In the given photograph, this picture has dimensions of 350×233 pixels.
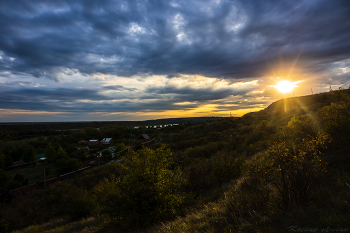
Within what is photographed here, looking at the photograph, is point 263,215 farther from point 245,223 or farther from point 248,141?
point 248,141

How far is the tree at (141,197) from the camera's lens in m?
7.00

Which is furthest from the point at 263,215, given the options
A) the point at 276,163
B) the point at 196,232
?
the point at 196,232

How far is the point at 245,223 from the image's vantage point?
4.39 m

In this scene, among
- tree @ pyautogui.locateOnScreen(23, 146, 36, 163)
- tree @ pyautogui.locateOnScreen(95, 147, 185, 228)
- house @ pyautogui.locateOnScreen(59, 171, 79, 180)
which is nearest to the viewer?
tree @ pyautogui.locateOnScreen(95, 147, 185, 228)

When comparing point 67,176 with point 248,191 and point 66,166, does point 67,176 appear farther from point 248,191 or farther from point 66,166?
point 248,191

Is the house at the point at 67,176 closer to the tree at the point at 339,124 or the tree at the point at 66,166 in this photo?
the tree at the point at 66,166

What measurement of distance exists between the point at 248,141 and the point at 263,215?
64.4 feet

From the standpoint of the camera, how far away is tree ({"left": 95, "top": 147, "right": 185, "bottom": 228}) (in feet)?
23.0

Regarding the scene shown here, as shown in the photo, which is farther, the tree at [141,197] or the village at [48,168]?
the village at [48,168]

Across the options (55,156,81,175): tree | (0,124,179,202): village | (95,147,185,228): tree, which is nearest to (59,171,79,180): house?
(0,124,179,202): village

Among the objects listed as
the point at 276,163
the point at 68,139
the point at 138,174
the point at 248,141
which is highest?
the point at 276,163

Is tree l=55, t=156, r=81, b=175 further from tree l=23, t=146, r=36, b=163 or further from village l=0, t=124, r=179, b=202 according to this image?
tree l=23, t=146, r=36, b=163

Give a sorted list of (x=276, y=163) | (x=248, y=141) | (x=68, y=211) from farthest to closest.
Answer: (x=248, y=141) < (x=68, y=211) < (x=276, y=163)

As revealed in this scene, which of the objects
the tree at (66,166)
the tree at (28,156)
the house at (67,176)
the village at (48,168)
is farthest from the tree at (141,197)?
the tree at (28,156)
